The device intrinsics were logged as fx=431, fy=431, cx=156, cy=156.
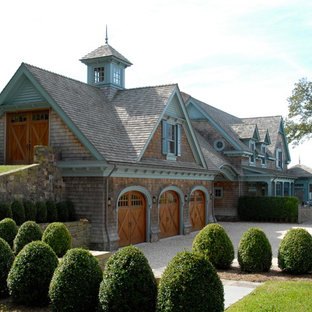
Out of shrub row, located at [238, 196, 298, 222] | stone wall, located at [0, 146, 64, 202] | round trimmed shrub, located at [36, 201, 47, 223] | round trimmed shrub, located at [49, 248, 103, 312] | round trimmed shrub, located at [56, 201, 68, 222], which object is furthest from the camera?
shrub row, located at [238, 196, 298, 222]

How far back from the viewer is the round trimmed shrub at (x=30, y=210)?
49.6 feet

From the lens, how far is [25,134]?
18.8 meters

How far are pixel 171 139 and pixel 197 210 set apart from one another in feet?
17.1

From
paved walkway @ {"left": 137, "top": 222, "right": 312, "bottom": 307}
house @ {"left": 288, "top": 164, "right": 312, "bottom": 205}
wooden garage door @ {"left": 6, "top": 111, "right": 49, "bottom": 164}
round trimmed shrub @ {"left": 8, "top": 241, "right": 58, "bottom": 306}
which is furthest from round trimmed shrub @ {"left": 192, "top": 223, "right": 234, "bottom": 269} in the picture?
house @ {"left": 288, "top": 164, "right": 312, "bottom": 205}

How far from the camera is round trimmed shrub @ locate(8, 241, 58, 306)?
848cm

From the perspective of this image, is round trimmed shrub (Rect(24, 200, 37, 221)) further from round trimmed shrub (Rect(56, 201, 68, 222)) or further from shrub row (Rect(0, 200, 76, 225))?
round trimmed shrub (Rect(56, 201, 68, 222))

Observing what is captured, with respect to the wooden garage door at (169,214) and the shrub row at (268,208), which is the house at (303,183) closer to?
the shrub row at (268,208)

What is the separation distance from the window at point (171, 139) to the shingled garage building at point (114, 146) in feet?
0.17

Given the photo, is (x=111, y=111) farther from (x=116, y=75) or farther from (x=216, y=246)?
(x=216, y=246)

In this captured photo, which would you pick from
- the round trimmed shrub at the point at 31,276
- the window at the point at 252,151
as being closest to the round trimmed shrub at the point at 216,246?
the round trimmed shrub at the point at 31,276

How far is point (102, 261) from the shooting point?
35.3 ft

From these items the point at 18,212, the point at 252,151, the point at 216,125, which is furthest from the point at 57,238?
the point at 252,151

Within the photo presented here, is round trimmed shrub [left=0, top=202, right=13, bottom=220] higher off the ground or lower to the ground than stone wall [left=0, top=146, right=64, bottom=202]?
lower

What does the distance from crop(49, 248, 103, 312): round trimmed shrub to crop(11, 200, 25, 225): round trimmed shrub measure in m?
6.84
